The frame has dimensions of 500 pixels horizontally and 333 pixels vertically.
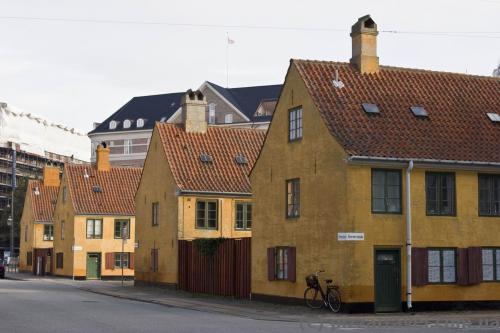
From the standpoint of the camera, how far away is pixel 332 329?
69.0ft

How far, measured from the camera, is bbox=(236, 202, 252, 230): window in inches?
1752

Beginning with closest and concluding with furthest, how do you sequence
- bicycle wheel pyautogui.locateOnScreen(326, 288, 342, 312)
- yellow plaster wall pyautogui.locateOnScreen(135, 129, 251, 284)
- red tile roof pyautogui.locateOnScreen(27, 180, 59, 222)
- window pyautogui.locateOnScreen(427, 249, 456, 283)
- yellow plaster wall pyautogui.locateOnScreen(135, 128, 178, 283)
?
bicycle wheel pyautogui.locateOnScreen(326, 288, 342, 312) → window pyautogui.locateOnScreen(427, 249, 456, 283) → yellow plaster wall pyautogui.locateOnScreen(135, 129, 251, 284) → yellow plaster wall pyautogui.locateOnScreen(135, 128, 178, 283) → red tile roof pyautogui.locateOnScreen(27, 180, 59, 222)

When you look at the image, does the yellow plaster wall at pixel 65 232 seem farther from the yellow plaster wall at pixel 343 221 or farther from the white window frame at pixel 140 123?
the white window frame at pixel 140 123

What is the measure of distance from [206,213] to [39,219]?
115 ft

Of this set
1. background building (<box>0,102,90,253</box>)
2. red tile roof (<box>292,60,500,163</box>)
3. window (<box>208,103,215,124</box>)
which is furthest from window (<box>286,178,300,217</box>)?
background building (<box>0,102,90,253</box>)

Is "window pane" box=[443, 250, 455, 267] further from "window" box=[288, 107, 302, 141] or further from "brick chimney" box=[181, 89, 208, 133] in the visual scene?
"brick chimney" box=[181, 89, 208, 133]

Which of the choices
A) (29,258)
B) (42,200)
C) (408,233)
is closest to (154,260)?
(408,233)

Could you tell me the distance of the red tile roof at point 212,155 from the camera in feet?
143

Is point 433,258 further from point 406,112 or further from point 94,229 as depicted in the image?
point 94,229

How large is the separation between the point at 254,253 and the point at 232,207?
420 inches

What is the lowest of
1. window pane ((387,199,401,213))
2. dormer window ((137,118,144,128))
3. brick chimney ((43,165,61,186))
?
window pane ((387,199,401,213))

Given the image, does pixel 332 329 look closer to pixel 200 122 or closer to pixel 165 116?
pixel 200 122

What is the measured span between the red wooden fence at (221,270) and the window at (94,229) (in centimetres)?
2238

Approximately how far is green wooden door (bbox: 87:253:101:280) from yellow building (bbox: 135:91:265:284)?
14315 mm
